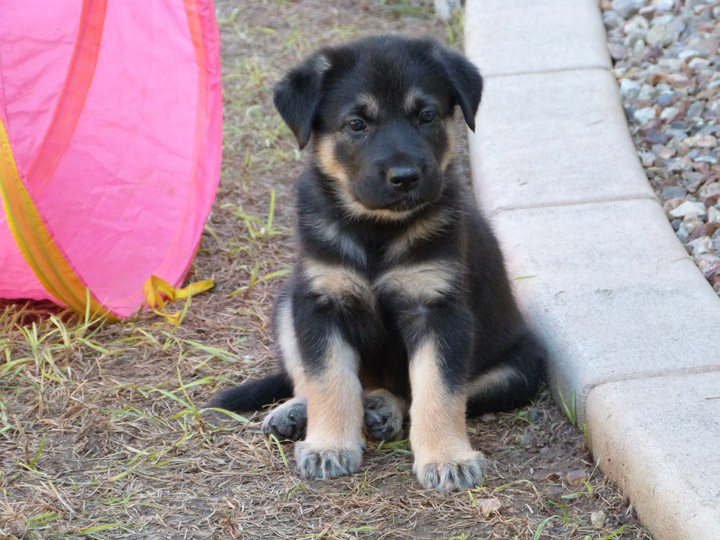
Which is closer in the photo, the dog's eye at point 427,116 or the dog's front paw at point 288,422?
the dog's eye at point 427,116

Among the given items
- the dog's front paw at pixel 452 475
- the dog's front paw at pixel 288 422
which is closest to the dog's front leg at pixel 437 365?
the dog's front paw at pixel 452 475

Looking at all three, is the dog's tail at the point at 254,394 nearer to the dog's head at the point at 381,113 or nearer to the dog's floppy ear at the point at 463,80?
the dog's head at the point at 381,113

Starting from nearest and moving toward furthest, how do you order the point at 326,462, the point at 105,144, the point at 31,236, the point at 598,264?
the point at 326,462 < the point at 31,236 < the point at 598,264 < the point at 105,144

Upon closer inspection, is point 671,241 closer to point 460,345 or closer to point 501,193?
point 501,193

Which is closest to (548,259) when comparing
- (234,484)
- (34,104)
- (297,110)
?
(297,110)

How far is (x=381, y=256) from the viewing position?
359 centimetres

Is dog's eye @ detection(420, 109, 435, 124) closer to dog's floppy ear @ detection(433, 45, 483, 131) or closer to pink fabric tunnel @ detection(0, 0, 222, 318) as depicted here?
dog's floppy ear @ detection(433, 45, 483, 131)

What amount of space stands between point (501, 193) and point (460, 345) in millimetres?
1955

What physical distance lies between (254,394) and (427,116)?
1.39 metres

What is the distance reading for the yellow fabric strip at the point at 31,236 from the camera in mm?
4164

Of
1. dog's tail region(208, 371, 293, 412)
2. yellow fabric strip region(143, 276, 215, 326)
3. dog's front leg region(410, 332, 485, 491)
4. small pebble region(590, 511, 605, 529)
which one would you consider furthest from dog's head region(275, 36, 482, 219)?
yellow fabric strip region(143, 276, 215, 326)

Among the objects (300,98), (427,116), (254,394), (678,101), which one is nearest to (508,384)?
(254,394)

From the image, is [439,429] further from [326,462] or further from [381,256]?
[381,256]

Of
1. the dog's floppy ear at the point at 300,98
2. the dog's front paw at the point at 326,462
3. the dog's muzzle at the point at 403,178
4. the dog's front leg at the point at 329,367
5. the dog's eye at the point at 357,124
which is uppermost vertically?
the dog's floppy ear at the point at 300,98
